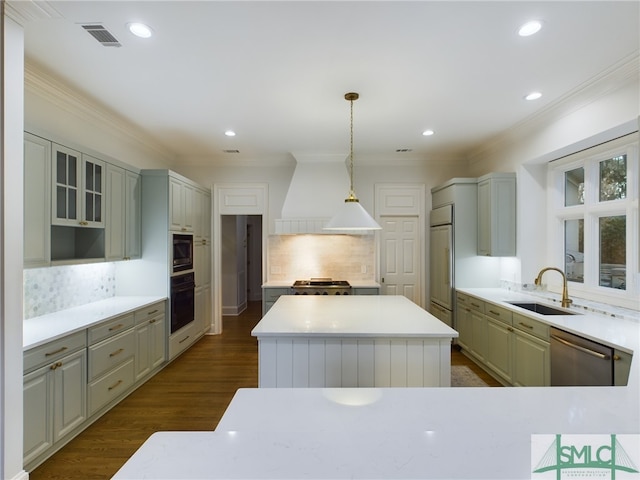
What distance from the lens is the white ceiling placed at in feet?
6.22

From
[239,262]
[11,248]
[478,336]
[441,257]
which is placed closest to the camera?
[11,248]

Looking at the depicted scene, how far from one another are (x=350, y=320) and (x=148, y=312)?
2.28 meters

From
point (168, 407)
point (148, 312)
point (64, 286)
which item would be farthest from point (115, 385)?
point (64, 286)

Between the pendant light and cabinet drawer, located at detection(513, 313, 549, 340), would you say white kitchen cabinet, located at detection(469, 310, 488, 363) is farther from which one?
the pendant light

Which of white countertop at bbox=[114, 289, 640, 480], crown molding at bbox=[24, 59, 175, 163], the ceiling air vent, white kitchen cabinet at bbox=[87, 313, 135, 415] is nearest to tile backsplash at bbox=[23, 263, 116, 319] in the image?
white kitchen cabinet at bbox=[87, 313, 135, 415]

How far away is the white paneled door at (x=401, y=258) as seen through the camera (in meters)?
5.32

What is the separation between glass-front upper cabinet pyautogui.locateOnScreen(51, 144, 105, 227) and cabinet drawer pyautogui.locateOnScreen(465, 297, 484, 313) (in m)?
4.04

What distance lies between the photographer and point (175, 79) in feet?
8.83

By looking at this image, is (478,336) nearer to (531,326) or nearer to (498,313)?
(498,313)

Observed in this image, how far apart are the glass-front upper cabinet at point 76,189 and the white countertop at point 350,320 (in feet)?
5.97

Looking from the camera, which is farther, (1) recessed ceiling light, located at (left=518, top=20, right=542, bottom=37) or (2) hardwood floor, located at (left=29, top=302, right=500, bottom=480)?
(2) hardwood floor, located at (left=29, top=302, right=500, bottom=480)

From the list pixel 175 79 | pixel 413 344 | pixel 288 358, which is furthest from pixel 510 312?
pixel 175 79

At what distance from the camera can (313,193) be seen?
4953 mm

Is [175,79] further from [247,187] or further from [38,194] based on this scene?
[247,187]
